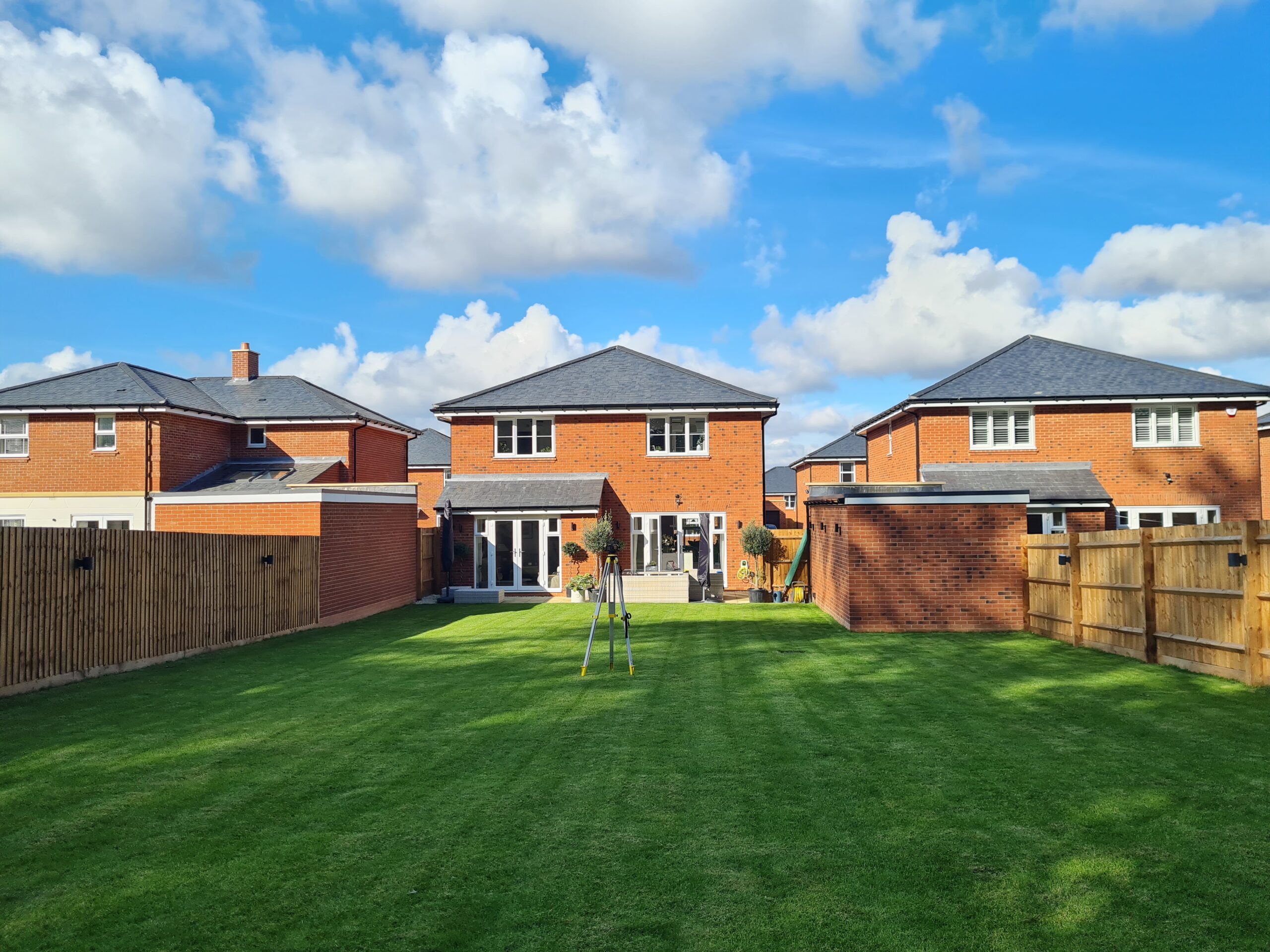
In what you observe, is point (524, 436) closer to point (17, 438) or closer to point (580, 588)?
point (580, 588)

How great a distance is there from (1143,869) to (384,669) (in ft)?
32.5

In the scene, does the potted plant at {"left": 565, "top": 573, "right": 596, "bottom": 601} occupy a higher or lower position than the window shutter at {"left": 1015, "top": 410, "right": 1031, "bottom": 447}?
lower

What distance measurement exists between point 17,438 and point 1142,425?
36.2 metres

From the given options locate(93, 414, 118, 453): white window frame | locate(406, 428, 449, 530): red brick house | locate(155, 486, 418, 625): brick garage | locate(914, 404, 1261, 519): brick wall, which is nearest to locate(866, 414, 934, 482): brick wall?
locate(914, 404, 1261, 519): brick wall

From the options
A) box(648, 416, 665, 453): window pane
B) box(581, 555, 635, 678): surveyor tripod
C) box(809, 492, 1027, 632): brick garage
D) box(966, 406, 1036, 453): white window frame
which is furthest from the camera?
box(648, 416, 665, 453): window pane

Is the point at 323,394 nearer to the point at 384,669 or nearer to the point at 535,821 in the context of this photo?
Result: the point at 384,669

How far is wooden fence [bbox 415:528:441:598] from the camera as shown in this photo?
86.3ft

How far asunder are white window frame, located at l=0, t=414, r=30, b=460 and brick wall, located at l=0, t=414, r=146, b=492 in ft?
0.19

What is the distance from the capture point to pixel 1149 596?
11.9 metres

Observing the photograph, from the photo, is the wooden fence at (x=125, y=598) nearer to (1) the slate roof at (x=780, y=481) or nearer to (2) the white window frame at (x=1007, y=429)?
(2) the white window frame at (x=1007, y=429)

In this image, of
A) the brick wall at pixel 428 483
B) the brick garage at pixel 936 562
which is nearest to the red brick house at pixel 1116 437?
the brick garage at pixel 936 562

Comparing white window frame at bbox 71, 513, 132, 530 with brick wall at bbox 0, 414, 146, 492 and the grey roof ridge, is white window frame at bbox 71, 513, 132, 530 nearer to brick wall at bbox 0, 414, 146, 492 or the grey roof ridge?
brick wall at bbox 0, 414, 146, 492

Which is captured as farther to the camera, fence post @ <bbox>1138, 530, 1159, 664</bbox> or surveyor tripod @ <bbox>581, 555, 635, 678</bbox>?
fence post @ <bbox>1138, 530, 1159, 664</bbox>

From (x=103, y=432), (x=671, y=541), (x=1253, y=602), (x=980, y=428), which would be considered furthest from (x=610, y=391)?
(x=1253, y=602)
